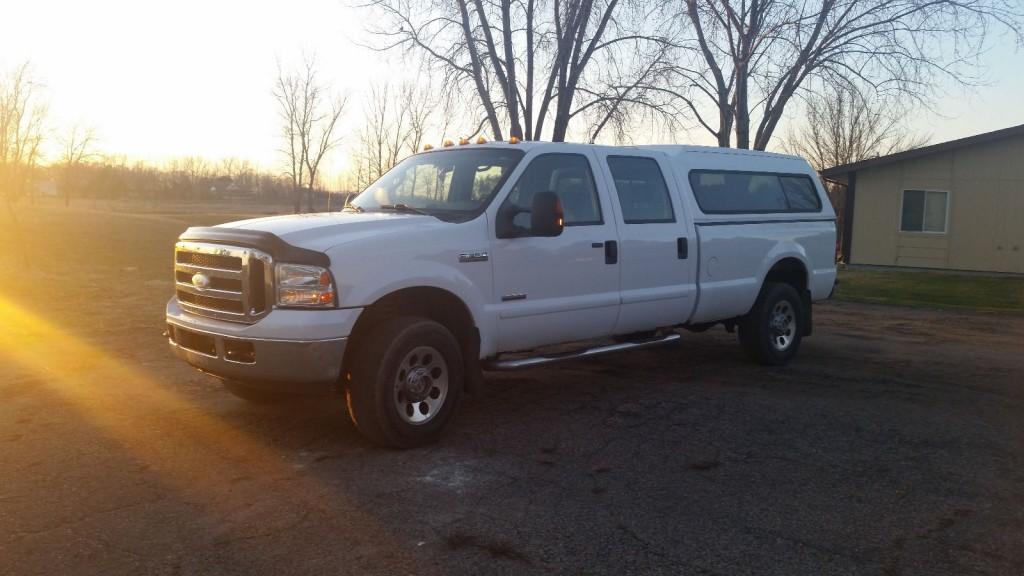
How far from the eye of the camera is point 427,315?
5.82m

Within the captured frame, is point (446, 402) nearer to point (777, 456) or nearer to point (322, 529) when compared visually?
point (322, 529)

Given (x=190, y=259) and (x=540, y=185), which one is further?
(x=540, y=185)

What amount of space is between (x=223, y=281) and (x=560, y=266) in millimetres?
2426

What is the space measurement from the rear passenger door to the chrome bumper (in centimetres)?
272

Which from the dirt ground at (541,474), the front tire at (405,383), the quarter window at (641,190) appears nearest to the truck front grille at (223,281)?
the front tire at (405,383)

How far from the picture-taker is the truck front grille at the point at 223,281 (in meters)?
5.12

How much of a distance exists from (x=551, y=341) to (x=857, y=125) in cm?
3611

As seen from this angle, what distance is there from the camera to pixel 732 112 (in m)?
19.9

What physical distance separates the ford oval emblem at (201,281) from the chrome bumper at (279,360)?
38 cm

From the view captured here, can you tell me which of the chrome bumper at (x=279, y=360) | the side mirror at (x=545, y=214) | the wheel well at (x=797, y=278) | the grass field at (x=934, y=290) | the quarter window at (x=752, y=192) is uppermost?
the quarter window at (x=752, y=192)

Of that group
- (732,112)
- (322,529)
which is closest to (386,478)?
(322,529)

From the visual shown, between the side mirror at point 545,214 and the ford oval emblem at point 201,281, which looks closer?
the ford oval emblem at point 201,281

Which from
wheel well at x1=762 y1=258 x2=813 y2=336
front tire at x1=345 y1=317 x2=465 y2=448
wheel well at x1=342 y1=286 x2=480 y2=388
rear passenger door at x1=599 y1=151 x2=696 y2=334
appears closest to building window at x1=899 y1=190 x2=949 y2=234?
wheel well at x1=762 y1=258 x2=813 y2=336

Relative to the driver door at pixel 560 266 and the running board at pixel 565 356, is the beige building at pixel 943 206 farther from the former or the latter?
the driver door at pixel 560 266
